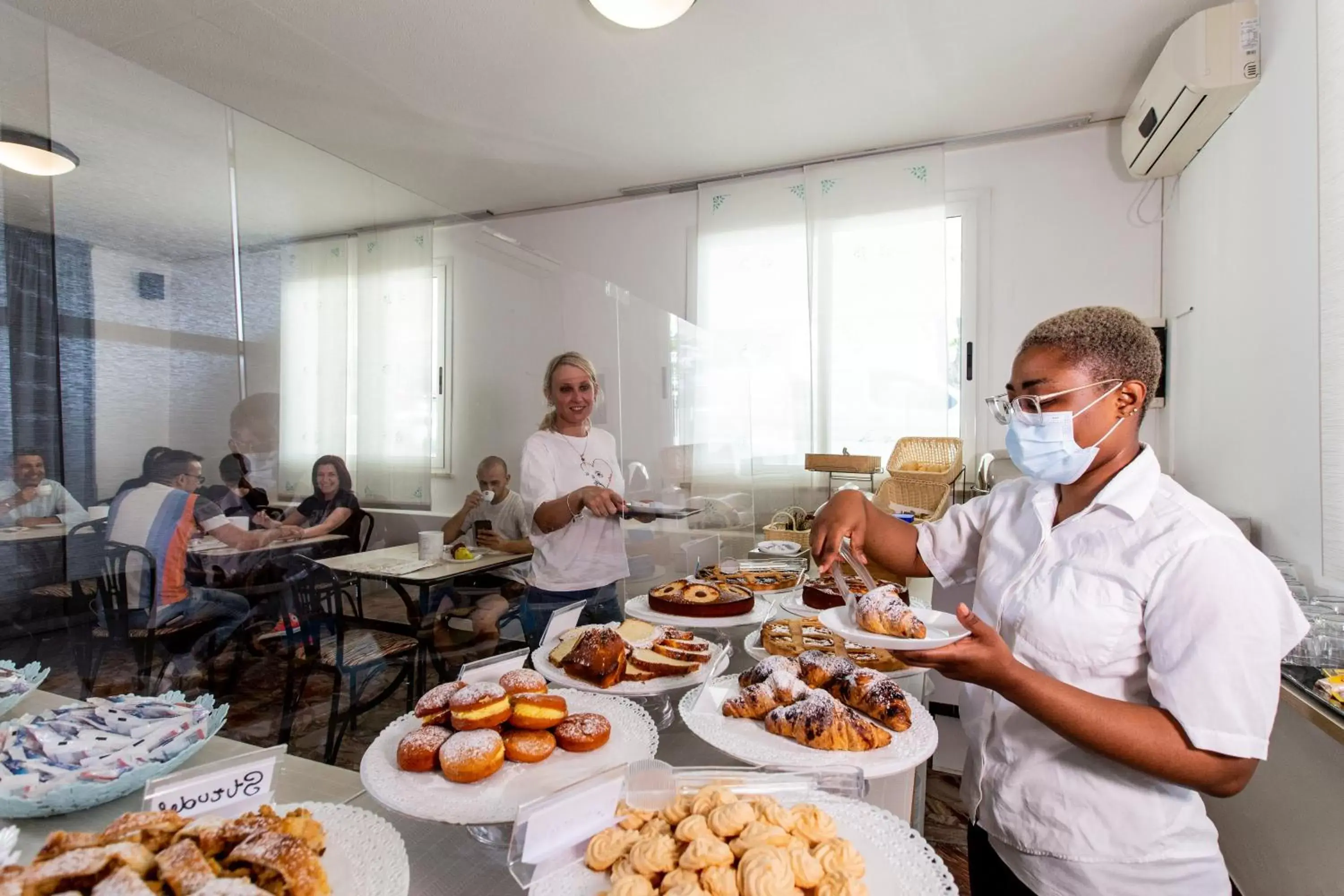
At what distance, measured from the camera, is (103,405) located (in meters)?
1.83

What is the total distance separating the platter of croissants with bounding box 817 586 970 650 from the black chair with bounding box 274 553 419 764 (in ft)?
5.98

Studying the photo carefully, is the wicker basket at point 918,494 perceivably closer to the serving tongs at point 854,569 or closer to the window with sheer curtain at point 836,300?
the window with sheer curtain at point 836,300

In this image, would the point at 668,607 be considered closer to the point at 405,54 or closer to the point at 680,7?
the point at 680,7

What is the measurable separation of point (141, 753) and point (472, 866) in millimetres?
463

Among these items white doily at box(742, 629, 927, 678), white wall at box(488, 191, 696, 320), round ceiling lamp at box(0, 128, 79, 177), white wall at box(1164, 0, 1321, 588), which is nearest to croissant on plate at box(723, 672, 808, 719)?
white doily at box(742, 629, 927, 678)

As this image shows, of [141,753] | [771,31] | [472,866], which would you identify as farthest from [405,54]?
[472,866]

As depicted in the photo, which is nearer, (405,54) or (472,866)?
(472,866)

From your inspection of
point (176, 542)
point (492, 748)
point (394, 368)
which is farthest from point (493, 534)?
point (492, 748)

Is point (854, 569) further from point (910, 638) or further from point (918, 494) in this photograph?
point (918, 494)

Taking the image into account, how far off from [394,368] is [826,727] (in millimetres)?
2734

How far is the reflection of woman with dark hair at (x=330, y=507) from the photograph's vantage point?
248 cm

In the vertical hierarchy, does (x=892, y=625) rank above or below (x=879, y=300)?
below

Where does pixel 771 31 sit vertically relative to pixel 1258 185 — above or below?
above

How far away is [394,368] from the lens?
3.02 meters
